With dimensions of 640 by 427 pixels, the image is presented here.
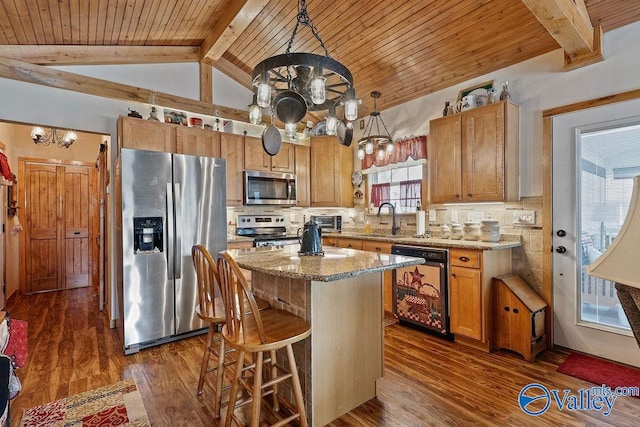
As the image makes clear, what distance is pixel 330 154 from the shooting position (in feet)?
15.9

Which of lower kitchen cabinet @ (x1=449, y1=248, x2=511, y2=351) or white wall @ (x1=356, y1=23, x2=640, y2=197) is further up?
white wall @ (x1=356, y1=23, x2=640, y2=197)

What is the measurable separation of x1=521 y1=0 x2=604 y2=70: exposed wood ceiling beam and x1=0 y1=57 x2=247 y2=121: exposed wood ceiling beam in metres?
3.59

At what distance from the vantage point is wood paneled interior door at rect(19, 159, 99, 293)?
5.11 m

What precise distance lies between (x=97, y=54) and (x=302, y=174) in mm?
2785

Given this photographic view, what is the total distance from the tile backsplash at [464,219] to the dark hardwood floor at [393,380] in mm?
824

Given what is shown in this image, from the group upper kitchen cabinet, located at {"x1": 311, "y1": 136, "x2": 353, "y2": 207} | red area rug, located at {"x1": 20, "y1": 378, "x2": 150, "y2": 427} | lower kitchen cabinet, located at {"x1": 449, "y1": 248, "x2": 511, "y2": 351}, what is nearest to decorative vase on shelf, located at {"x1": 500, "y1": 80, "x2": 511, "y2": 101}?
lower kitchen cabinet, located at {"x1": 449, "y1": 248, "x2": 511, "y2": 351}

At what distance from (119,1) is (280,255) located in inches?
102

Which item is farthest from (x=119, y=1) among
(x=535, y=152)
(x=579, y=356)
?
(x=579, y=356)

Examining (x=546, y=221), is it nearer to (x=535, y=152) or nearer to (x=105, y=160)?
(x=535, y=152)

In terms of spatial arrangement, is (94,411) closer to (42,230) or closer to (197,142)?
(197,142)

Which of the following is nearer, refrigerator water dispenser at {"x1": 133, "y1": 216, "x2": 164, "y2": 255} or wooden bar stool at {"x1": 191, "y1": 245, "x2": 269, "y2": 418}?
wooden bar stool at {"x1": 191, "y1": 245, "x2": 269, "y2": 418}

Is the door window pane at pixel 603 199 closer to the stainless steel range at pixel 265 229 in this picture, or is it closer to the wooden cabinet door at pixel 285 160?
the stainless steel range at pixel 265 229

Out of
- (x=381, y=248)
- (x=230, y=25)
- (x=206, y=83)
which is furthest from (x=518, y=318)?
(x=206, y=83)

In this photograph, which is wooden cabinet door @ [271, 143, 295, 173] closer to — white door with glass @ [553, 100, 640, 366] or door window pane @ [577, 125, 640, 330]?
white door with glass @ [553, 100, 640, 366]
